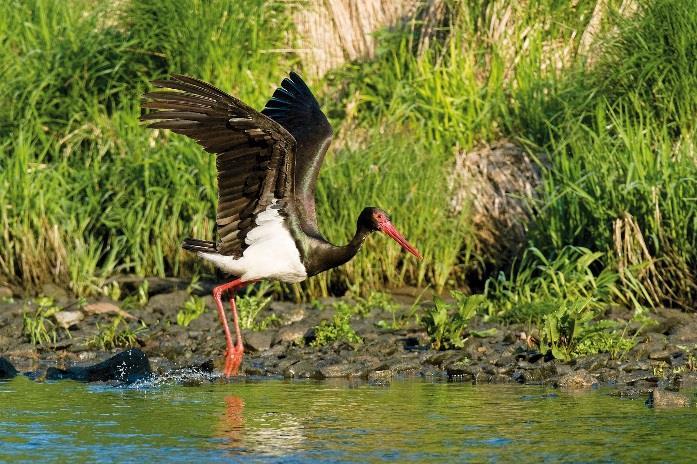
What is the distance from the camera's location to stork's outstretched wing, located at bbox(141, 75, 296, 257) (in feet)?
22.2

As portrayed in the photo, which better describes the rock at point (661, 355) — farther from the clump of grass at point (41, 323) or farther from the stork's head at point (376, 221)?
the clump of grass at point (41, 323)

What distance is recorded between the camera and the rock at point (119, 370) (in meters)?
7.21

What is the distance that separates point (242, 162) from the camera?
7.25m

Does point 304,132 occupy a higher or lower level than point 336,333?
higher

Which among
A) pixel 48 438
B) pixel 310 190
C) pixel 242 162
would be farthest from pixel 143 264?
pixel 48 438

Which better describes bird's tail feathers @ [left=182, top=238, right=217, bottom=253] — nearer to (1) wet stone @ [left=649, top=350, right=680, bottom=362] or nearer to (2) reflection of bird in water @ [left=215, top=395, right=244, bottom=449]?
(2) reflection of bird in water @ [left=215, top=395, right=244, bottom=449]

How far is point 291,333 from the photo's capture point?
8148mm

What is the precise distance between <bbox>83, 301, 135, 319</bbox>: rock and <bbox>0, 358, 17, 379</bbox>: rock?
1.39 m

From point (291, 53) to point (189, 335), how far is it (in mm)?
3707

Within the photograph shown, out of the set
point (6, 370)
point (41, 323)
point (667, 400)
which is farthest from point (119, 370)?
point (667, 400)

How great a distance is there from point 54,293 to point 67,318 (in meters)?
0.72

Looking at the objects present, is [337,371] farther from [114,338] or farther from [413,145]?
[413,145]

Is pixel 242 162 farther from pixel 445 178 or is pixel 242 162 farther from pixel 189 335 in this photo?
pixel 445 178

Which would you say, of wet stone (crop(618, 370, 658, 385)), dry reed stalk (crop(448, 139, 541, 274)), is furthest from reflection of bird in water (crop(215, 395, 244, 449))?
dry reed stalk (crop(448, 139, 541, 274))
